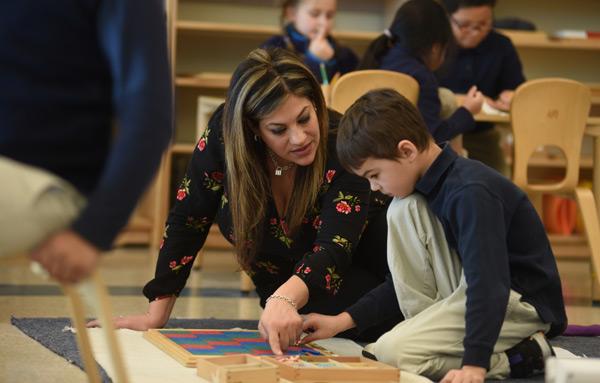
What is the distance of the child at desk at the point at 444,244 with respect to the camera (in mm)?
1720

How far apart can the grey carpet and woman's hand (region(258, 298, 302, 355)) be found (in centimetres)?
36

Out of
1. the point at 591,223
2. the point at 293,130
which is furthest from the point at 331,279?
the point at 591,223

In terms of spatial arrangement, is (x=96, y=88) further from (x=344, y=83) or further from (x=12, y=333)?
(x=344, y=83)

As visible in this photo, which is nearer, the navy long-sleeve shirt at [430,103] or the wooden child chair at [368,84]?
the wooden child chair at [368,84]

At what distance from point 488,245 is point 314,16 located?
248cm

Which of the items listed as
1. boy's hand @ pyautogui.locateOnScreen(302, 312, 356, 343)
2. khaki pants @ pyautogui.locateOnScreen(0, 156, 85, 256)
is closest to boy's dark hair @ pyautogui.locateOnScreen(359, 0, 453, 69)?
boy's hand @ pyautogui.locateOnScreen(302, 312, 356, 343)

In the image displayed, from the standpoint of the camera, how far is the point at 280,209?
2.15m

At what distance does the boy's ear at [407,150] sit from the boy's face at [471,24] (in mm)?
2292

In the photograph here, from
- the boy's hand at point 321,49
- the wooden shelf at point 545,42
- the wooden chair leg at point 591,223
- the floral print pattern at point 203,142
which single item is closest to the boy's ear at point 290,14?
the boy's hand at point 321,49

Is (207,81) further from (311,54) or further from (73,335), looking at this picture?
(73,335)

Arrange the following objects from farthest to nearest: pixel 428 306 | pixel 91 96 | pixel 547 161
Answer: pixel 547 161
pixel 428 306
pixel 91 96

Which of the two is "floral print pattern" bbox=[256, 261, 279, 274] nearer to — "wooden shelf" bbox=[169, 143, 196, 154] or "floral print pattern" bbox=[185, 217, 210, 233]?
"floral print pattern" bbox=[185, 217, 210, 233]

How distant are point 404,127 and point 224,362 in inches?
21.0

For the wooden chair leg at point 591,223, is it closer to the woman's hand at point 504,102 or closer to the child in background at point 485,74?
the woman's hand at point 504,102
